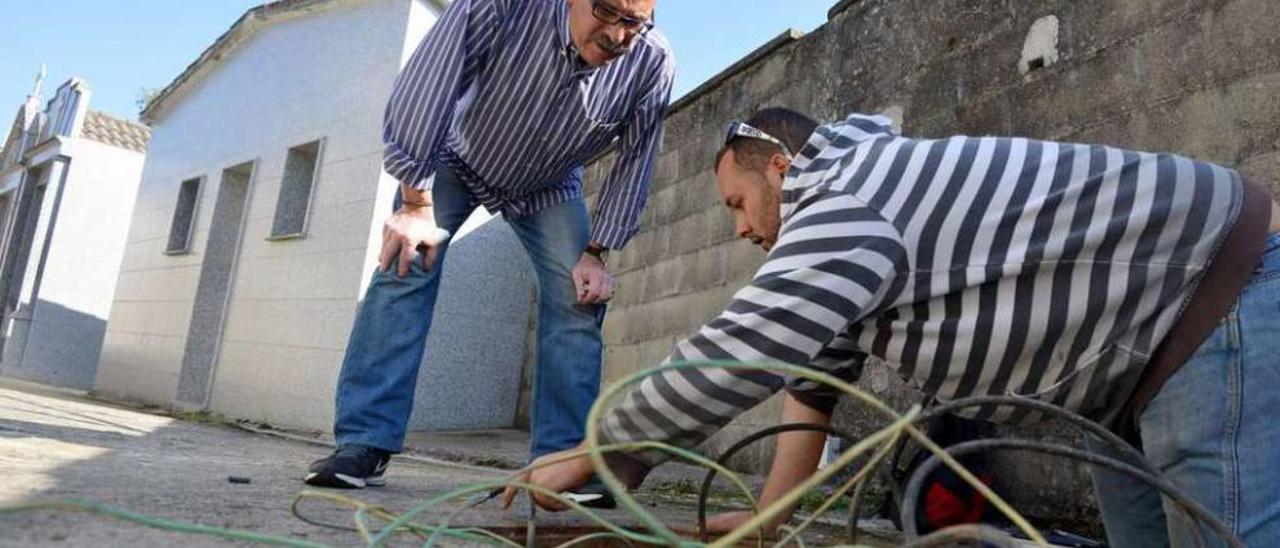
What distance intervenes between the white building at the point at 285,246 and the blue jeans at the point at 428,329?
A: 3.39 meters

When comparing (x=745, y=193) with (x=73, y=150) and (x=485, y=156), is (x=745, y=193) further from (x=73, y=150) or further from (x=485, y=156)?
(x=73, y=150)

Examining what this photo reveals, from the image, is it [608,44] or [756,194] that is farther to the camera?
[608,44]

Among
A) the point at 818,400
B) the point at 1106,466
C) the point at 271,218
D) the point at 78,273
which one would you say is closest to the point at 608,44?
the point at 818,400

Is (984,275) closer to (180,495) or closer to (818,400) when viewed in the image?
(818,400)

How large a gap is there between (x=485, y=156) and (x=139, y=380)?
23.7 ft

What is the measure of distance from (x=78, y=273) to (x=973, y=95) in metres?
13.1

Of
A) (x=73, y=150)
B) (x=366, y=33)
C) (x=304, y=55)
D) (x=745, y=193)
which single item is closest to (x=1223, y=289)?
(x=745, y=193)

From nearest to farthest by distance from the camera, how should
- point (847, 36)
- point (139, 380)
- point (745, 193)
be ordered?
point (745, 193) < point (847, 36) < point (139, 380)

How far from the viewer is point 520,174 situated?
1.95 m

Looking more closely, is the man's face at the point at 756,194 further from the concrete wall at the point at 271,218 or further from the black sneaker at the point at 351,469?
the concrete wall at the point at 271,218

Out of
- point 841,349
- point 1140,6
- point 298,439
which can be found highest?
point 1140,6

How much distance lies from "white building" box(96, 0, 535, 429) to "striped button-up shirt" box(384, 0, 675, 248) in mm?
3469

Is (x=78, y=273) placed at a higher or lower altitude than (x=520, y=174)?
→ higher

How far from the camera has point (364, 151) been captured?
5719mm
